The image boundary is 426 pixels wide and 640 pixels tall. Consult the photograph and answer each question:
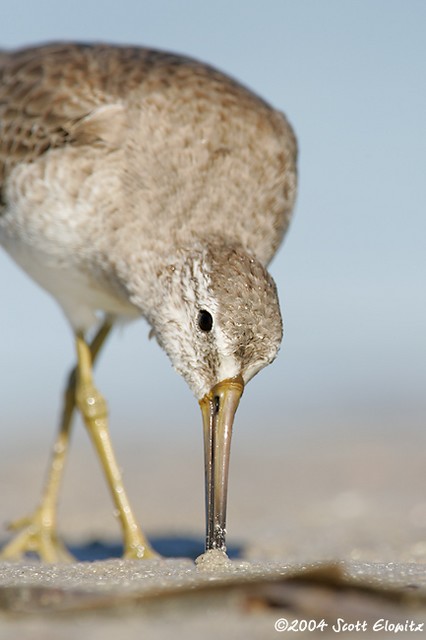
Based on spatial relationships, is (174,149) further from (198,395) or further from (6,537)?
(6,537)

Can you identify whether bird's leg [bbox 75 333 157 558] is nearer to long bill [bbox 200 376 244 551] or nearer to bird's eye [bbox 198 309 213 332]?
long bill [bbox 200 376 244 551]

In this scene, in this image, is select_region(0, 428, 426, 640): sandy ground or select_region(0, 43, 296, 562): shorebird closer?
select_region(0, 428, 426, 640): sandy ground

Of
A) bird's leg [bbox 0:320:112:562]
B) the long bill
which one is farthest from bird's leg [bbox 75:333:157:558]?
the long bill

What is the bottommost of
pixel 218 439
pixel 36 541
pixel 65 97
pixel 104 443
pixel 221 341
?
pixel 36 541

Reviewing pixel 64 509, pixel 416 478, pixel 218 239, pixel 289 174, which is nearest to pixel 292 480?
pixel 416 478

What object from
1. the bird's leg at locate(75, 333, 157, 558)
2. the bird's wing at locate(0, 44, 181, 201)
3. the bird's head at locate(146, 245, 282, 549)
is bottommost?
the bird's leg at locate(75, 333, 157, 558)

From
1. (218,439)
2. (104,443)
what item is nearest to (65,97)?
(104,443)

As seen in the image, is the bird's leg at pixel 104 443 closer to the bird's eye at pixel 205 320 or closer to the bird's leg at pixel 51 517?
the bird's leg at pixel 51 517

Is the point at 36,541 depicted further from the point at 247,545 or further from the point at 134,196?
the point at 134,196
